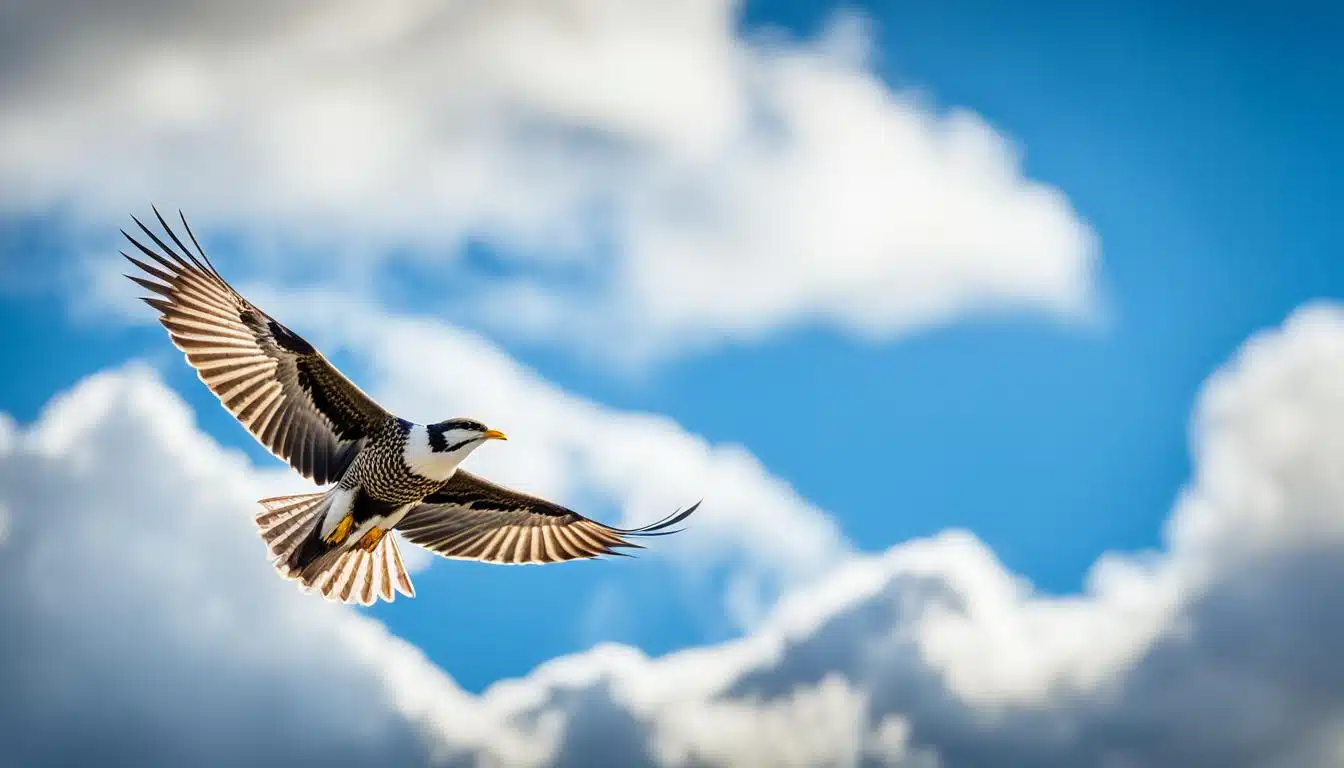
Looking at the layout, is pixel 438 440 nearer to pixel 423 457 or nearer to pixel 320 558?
pixel 423 457

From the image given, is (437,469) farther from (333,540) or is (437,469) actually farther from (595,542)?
(595,542)

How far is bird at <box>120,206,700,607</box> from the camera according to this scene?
18.5 meters

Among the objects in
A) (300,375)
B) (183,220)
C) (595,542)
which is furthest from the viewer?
(595,542)

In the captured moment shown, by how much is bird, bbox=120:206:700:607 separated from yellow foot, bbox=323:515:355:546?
1 centimetres

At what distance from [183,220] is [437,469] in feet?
12.9

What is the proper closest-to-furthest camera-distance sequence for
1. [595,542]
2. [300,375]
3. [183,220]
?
[183,220] < [300,375] < [595,542]

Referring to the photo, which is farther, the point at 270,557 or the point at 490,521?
the point at 490,521

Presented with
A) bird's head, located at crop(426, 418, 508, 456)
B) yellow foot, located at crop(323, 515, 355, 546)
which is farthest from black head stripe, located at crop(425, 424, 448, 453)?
yellow foot, located at crop(323, 515, 355, 546)

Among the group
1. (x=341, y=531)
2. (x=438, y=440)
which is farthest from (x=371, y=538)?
(x=438, y=440)

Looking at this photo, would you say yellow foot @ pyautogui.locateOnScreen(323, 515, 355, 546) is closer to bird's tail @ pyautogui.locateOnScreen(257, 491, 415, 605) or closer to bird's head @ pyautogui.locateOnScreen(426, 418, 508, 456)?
bird's tail @ pyautogui.locateOnScreen(257, 491, 415, 605)

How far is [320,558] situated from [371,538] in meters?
0.65

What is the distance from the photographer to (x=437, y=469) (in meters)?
18.7

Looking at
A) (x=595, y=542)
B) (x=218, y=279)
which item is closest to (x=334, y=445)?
(x=218, y=279)

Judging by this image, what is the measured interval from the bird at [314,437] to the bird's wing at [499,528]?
978 millimetres
